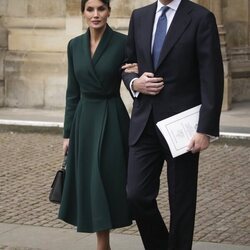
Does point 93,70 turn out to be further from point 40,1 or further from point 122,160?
point 40,1

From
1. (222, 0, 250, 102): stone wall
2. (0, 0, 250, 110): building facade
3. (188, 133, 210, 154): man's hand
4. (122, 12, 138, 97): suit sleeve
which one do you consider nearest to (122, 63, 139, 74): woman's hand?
(122, 12, 138, 97): suit sleeve

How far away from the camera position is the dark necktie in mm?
5395

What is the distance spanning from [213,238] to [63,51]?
7.83 metres

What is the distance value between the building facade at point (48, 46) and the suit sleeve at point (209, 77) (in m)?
8.43

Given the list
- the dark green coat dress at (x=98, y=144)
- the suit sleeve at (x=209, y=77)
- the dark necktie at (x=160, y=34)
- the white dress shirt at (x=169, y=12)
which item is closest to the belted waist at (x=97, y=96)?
the dark green coat dress at (x=98, y=144)

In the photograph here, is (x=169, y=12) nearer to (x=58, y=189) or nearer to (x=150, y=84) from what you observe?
(x=150, y=84)

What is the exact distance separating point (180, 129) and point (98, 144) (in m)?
0.76

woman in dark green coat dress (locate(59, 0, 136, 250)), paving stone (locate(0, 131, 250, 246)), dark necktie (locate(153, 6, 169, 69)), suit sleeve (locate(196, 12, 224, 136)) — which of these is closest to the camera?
suit sleeve (locate(196, 12, 224, 136))

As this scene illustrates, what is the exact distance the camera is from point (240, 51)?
14867mm

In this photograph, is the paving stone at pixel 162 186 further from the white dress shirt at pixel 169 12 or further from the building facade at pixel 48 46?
the building facade at pixel 48 46

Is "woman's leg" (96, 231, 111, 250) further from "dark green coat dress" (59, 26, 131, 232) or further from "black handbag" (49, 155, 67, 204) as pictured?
"black handbag" (49, 155, 67, 204)

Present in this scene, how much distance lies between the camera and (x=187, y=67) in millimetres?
5328

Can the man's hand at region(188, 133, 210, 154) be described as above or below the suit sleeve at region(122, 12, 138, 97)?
below

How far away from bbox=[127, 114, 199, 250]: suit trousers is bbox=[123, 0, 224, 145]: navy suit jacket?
98 millimetres
